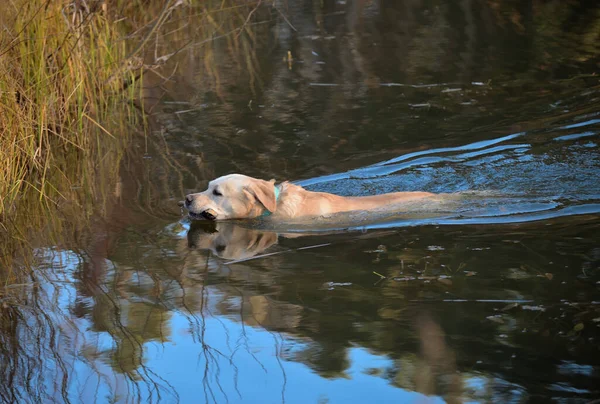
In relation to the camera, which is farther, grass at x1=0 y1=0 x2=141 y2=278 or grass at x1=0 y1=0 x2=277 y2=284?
grass at x1=0 y1=0 x2=141 y2=278

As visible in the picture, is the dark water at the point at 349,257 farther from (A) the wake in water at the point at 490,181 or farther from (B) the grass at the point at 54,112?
(B) the grass at the point at 54,112

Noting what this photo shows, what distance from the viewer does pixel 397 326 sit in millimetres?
5121

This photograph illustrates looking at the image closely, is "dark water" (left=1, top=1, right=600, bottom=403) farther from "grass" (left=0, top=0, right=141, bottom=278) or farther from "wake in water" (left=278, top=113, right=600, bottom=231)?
"grass" (left=0, top=0, right=141, bottom=278)

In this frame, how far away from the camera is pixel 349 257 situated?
257 inches

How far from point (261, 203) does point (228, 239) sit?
1.52 ft

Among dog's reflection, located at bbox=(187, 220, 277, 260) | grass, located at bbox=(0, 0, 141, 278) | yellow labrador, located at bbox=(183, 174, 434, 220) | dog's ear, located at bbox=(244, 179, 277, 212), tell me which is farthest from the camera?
grass, located at bbox=(0, 0, 141, 278)

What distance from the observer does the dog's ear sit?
24.5ft

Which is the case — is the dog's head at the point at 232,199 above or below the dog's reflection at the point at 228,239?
above

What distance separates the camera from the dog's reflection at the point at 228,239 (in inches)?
273

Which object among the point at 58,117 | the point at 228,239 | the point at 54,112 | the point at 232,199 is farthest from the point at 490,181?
the point at 58,117

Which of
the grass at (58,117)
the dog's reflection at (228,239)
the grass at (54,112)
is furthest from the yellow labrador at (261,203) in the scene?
the grass at (54,112)

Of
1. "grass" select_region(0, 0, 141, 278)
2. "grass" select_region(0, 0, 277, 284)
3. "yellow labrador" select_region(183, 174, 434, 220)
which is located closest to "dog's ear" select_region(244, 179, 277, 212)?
"yellow labrador" select_region(183, 174, 434, 220)

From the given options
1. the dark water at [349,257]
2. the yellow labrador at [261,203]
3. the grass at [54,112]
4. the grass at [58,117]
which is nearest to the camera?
the dark water at [349,257]

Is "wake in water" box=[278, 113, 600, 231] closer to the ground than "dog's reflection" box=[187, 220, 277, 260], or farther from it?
farther from it
